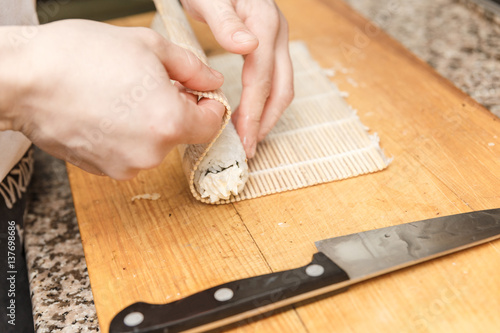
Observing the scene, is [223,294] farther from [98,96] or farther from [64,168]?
[64,168]

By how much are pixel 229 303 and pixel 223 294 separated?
0.02 meters

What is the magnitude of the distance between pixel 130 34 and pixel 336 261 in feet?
1.54

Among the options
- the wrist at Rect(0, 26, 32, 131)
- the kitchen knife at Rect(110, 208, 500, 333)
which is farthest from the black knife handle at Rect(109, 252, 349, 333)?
the wrist at Rect(0, 26, 32, 131)

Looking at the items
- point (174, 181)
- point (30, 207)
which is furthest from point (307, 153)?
point (30, 207)

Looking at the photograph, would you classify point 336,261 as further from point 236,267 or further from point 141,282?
point 141,282

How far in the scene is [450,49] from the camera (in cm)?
143

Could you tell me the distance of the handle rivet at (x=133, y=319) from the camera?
671 millimetres

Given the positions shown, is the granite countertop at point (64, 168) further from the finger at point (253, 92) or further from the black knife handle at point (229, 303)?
the finger at point (253, 92)

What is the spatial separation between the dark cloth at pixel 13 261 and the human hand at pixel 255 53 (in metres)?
0.48

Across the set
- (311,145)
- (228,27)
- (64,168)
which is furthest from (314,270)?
(64,168)

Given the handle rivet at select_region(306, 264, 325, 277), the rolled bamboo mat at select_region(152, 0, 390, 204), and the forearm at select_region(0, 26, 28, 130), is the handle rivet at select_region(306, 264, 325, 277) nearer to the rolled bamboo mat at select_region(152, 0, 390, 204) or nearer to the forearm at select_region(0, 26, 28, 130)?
the rolled bamboo mat at select_region(152, 0, 390, 204)

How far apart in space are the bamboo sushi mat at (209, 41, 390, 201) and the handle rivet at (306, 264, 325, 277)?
0.23 meters

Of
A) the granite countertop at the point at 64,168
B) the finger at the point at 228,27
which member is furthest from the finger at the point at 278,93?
the granite countertop at the point at 64,168

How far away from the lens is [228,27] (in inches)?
35.9
